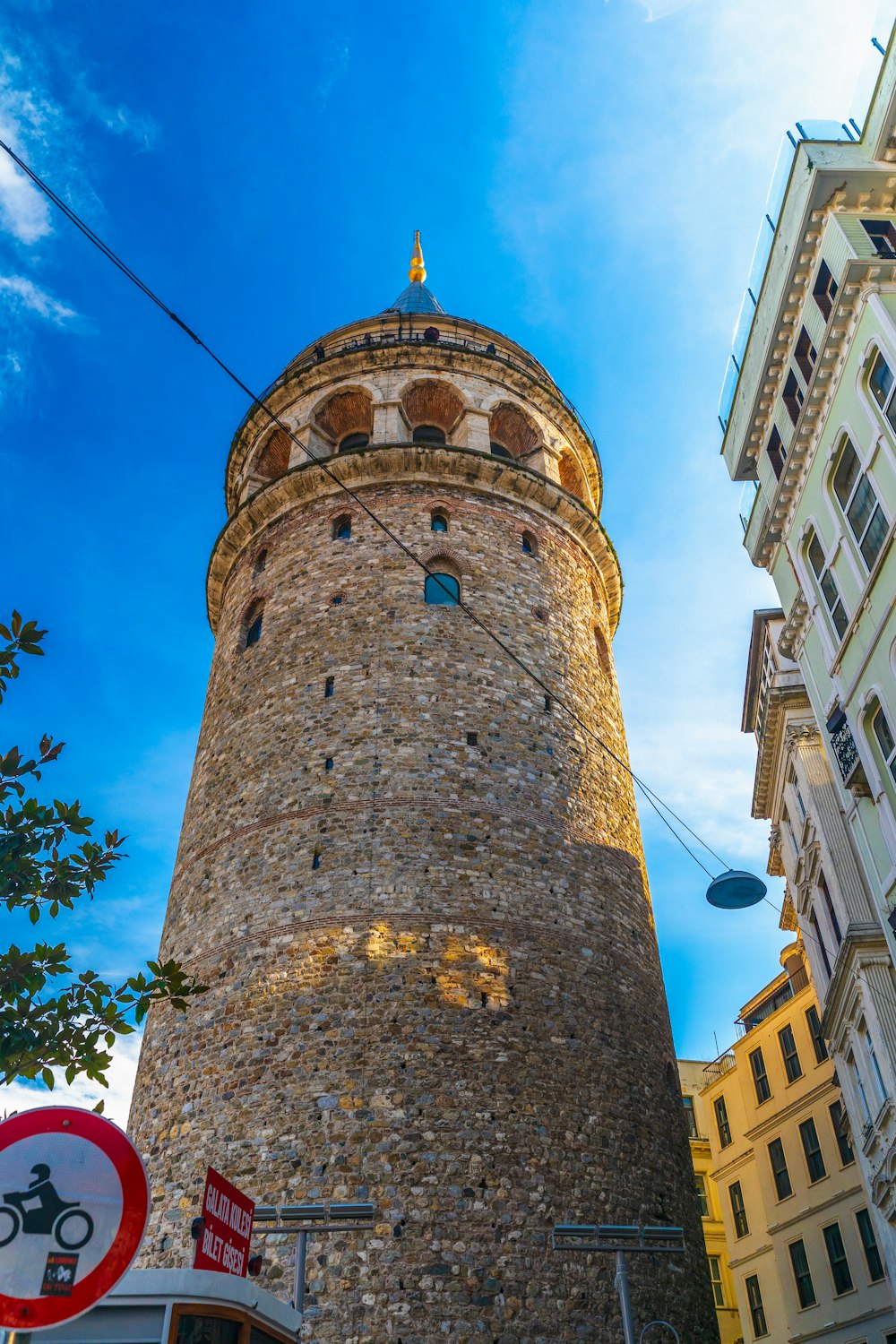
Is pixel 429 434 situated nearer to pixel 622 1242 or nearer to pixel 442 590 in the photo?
pixel 442 590

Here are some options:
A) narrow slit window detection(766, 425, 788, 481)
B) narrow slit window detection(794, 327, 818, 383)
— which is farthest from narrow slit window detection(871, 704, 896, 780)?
narrow slit window detection(794, 327, 818, 383)

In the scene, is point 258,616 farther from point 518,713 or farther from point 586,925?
point 586,925

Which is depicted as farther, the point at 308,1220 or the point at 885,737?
the point at 308,1220

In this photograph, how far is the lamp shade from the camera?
14.4m

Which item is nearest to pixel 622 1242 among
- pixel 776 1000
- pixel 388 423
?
pixel 388 423

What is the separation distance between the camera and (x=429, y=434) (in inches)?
911

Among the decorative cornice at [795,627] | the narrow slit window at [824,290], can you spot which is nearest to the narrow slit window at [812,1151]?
the decorative cornice at [795,627]

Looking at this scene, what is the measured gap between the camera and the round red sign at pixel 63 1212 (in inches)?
108

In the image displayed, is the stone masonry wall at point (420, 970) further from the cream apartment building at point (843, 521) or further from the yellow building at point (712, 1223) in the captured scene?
the yellow building at point (712, 1223)

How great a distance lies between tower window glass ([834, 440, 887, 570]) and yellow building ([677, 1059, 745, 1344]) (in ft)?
68.4

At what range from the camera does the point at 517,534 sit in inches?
790

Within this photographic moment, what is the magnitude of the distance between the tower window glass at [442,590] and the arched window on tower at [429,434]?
17.9 ft

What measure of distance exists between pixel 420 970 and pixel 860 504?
7857mm

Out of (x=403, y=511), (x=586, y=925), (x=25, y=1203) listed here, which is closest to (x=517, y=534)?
(x=403, y=511)
